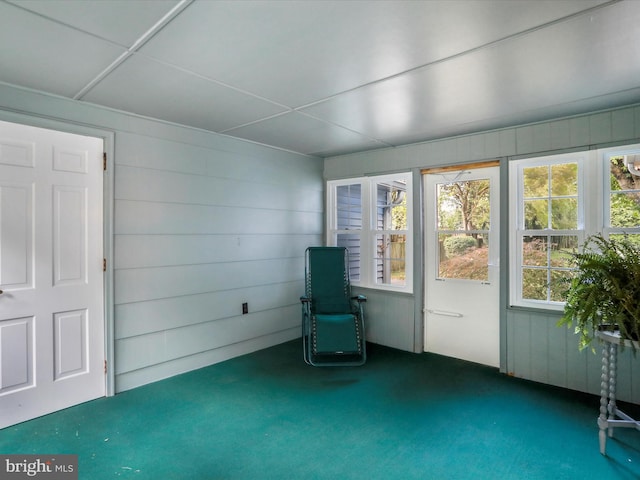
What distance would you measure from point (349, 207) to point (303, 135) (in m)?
1.39

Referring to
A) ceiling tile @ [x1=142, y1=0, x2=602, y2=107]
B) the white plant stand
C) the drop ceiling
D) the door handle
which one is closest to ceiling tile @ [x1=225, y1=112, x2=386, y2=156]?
the drop ceiling

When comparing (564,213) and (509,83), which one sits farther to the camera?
(564,213)

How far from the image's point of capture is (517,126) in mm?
3338

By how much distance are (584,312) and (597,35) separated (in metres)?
1.57

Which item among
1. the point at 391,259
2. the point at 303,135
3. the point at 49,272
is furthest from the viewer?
the point at 391,259

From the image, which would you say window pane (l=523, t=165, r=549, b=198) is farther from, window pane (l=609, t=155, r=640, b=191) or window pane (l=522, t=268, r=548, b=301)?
window pane (l=522, t=268, r=548, b=301)

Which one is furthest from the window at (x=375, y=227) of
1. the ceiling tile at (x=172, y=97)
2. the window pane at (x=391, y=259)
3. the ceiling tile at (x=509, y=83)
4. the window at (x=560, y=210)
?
the ceiling tile at (x=172, y=97)

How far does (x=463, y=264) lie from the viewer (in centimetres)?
384

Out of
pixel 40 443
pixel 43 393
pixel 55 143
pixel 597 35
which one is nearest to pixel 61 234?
pixel 55 143

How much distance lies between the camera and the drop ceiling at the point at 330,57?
1618 mm

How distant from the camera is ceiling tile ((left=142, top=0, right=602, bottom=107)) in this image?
159 centimetres

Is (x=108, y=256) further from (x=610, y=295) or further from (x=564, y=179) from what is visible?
(x=564, y=179)

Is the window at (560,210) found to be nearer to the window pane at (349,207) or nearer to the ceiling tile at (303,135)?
the ceiling tile at (303,135)


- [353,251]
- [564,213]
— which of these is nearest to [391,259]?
[353,251]
